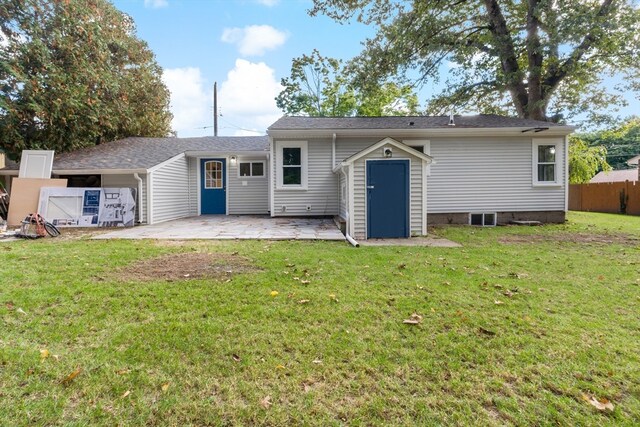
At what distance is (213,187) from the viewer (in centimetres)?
1301

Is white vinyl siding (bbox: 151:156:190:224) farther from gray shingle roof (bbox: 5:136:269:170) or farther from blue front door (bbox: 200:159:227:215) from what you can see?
blue front door (bbox: 200:159:227:215)

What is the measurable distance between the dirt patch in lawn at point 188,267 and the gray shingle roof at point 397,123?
19.3 feet

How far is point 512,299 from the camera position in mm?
3449

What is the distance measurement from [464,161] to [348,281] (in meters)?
8.23

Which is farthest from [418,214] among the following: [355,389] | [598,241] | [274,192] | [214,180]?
[214,180]

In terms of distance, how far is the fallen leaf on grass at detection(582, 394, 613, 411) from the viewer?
1824 mm

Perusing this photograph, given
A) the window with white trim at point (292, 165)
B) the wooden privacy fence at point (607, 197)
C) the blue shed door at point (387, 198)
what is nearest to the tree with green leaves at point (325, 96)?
the wooden privacy fence at point (607, 197)

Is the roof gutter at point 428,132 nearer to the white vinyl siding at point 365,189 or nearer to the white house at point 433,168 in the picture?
the white house at point 433,168

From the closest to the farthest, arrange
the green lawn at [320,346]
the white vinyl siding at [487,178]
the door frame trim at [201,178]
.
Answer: the green lawn at [320,346] → the white vinyl siding at [487,178] → the door frame trim at [201,178]

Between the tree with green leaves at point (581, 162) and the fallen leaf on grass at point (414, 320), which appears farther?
the tree with green leaves at point (581, 162)

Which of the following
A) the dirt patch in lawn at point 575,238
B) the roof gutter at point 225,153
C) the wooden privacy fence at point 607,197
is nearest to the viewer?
the dirt patch in lawn at point 575,238

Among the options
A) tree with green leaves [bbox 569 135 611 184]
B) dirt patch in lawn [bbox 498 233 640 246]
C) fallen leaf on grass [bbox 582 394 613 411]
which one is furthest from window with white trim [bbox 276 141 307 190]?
tree with green leaves [bbox 569 135 611 184]

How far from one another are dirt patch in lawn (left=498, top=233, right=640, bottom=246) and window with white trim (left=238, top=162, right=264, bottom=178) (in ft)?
29.2

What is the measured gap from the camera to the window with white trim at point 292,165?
10594 millimetres
